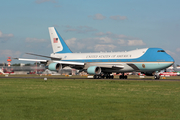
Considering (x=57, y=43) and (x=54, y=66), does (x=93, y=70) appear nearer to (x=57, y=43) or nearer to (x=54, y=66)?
(x=54, y=66)

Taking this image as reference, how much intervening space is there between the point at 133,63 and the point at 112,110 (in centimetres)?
3803

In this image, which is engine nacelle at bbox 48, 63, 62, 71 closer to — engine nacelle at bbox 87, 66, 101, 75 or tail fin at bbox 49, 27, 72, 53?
engine nacelle at bbox 87, 66, 101, 75

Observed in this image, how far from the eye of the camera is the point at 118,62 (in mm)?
53312

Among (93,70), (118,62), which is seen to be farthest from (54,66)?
(118,62)

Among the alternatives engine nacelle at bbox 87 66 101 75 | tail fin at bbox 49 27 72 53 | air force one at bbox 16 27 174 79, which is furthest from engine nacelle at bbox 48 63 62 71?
tail fin at bbox 49 27 72 53

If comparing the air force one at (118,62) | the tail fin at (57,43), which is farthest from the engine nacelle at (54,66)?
the tail fin at (57,43)

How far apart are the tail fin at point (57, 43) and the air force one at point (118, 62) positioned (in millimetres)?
2135

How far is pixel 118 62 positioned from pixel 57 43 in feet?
60.2

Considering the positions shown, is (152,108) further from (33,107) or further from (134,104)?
(33,107)

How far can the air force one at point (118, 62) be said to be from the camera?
49125mm

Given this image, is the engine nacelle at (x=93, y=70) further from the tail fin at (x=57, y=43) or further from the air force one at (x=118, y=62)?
the tail fin at (x=57, y=43)

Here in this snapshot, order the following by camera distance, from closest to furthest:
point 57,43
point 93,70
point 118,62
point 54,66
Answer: point 93,70 < point 118,62 < point 54,66 < point 57,43

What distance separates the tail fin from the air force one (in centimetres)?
214

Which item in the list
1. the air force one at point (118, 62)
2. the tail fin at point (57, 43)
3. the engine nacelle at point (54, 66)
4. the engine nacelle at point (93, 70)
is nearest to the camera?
the air force one at point (118, 62)
